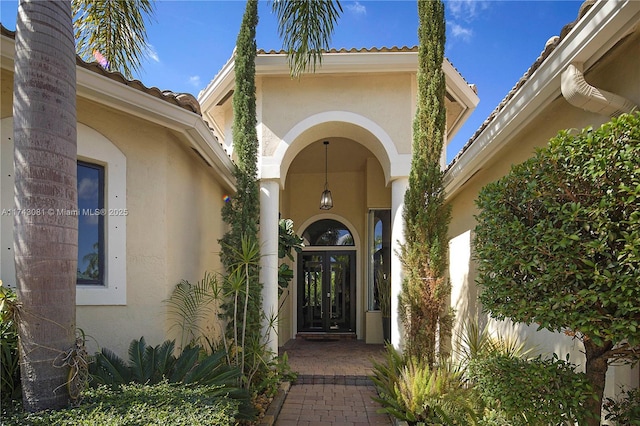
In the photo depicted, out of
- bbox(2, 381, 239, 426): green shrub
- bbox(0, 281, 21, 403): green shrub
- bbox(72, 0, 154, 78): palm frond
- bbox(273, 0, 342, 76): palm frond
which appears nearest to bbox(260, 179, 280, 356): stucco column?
bbox(273, 0, 342, 76): palm frond

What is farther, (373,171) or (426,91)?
(373,171)

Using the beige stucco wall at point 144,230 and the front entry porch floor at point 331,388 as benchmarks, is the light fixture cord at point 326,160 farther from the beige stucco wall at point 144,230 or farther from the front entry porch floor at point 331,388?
the beige stucco wall at point 144,230

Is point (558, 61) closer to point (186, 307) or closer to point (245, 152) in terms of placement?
point (245, 152)

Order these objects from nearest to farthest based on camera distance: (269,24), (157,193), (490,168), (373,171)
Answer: (157,193) < (490,168) < (269,24) < (373,171)

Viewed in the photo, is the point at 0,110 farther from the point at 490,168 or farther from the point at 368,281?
the point at 368,281

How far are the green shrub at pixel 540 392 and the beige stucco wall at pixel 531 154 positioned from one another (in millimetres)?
834

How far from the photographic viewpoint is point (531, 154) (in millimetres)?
4723

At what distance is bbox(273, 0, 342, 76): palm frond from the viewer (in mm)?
6223

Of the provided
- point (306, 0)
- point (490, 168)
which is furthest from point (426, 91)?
point (306, 0)

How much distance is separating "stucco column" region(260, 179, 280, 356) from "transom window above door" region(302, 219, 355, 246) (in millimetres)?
5756

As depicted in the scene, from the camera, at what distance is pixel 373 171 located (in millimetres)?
12031

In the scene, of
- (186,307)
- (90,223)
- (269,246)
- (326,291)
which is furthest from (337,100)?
(326,291)

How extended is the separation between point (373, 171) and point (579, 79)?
8.81 metres

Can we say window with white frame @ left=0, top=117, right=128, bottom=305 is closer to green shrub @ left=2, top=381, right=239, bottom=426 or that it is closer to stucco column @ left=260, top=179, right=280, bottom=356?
green shrub @ left=2, top=381, right=239, bottom=426
